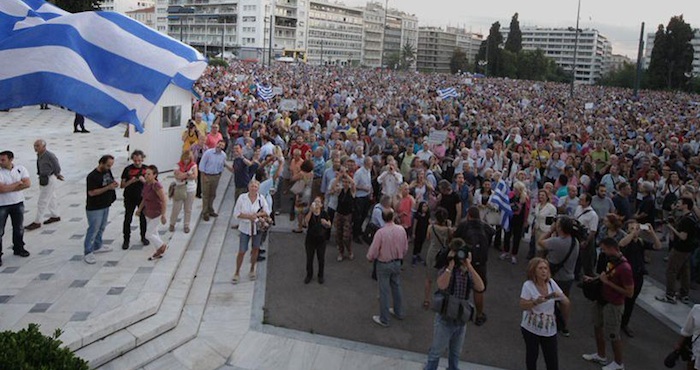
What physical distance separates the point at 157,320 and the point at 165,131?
798 cm

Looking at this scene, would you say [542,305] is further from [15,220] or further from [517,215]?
[15,220]

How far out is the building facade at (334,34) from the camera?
142 meters

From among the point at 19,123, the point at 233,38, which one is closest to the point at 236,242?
the point at 19,123

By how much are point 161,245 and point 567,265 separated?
5.70 metres

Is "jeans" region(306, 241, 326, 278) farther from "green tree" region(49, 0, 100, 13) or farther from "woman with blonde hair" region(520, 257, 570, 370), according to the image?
"green tree" region(49, 0, 100, 13)

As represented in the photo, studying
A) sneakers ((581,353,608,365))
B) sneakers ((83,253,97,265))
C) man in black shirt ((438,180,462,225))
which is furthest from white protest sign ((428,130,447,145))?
sneakers ((83,253,97,265))

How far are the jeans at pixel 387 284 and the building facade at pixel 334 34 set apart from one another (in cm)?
13094

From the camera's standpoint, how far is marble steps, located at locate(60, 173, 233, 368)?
19.7 feet

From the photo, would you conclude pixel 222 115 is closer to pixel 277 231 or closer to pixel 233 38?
pixel 277 231

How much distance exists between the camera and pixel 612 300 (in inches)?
246

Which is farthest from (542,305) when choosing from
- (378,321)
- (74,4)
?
(74,4)

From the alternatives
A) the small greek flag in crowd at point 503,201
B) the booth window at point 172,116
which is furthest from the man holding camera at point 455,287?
the booth window at point 172,116

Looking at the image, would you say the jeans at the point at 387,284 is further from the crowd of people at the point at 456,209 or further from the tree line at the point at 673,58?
the tree line at the point at 673,58

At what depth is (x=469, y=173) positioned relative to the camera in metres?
11.2
